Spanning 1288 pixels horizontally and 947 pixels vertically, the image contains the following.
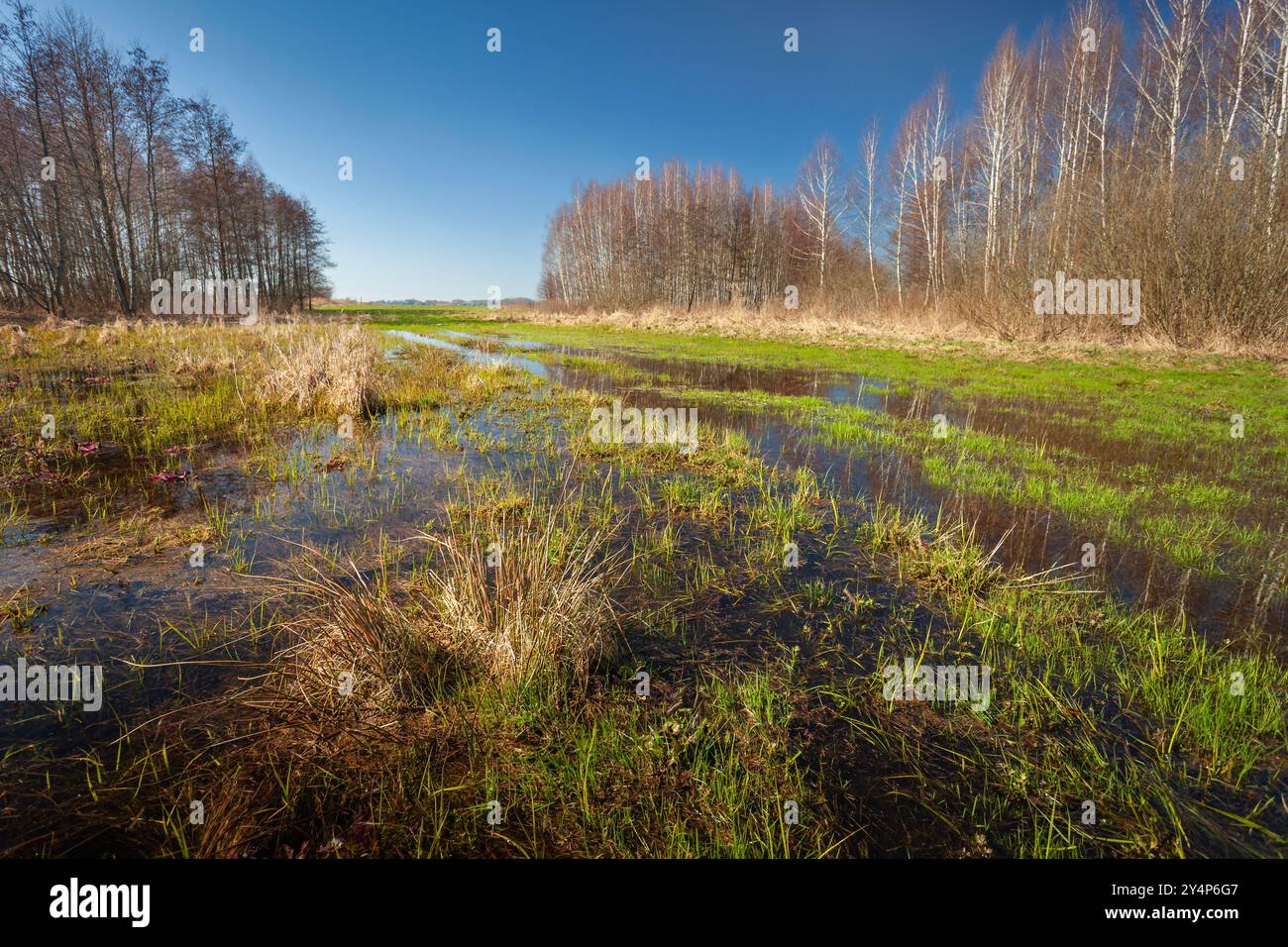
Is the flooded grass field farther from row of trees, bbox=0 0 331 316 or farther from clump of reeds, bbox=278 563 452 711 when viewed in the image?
row of trees, bbox=0 0 331 316

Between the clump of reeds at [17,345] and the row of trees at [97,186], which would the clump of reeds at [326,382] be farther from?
the row of trees at [97,186]

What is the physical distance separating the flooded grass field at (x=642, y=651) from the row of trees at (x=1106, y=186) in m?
16.2

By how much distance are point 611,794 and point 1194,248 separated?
84.2 feet

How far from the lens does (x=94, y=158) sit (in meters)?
25.0

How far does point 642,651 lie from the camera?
9.72 feet

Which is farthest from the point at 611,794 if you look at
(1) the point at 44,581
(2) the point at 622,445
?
(2) the point at 622,445

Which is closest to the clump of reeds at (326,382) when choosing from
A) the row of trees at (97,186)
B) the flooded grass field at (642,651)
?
the flooded grass field at (642,651)

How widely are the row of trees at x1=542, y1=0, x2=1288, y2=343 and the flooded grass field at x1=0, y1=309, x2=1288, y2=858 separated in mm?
16239

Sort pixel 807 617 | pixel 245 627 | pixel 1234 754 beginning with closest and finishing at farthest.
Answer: pixel 1234 754 < pixel 245 627 < pixel 807 617

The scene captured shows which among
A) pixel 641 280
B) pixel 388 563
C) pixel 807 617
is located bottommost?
pixel 807 617

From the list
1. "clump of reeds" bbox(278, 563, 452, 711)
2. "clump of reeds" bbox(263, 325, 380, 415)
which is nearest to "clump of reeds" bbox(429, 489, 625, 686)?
"clump of reeds" bbox(278, 563, 452, 711)

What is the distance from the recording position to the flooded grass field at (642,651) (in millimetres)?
1883

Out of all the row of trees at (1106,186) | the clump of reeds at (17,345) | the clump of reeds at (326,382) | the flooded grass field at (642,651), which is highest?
the row of trees at (1106,186)
